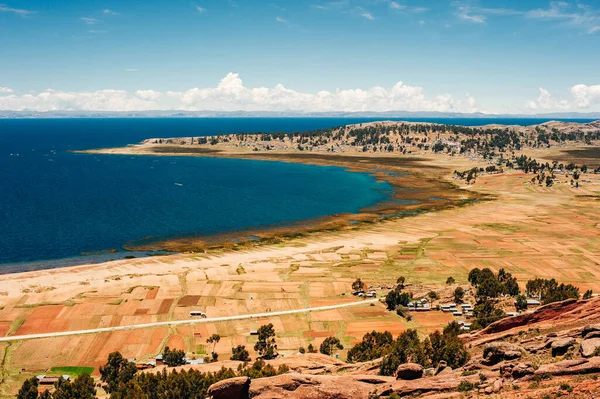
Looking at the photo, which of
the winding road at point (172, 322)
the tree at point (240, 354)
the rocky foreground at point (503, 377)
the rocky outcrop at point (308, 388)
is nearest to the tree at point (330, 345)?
the tree at point (240, 354)

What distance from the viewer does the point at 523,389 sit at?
38469 millimetres

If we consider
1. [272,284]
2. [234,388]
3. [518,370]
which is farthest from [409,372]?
[272,284]

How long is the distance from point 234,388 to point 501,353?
28.7 meters

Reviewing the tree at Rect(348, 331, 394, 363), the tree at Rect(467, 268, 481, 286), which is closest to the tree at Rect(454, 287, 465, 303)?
the tree at Rect(467, 268, 481, 286)

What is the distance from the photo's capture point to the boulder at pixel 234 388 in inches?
1802

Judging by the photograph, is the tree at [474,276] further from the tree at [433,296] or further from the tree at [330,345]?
the tree at [330,345]

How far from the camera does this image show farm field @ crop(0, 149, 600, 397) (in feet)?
271

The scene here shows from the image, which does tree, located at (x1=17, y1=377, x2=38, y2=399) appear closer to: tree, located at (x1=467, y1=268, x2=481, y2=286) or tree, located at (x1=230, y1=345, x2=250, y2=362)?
tree, located at (x1=230, y1=345, x2=250, y2=362)

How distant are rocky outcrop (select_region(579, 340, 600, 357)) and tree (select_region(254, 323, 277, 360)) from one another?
47.9 metres

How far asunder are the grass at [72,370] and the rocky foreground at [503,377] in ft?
122

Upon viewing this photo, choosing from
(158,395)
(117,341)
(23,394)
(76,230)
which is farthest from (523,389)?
(76,230)

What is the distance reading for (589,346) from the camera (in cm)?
4188

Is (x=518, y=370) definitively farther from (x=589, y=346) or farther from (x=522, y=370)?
(x=589, y=346)

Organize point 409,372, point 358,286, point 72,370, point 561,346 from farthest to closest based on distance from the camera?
1. point 358,286
2. point 72,370
3. point 409,372
4. point 561,346
